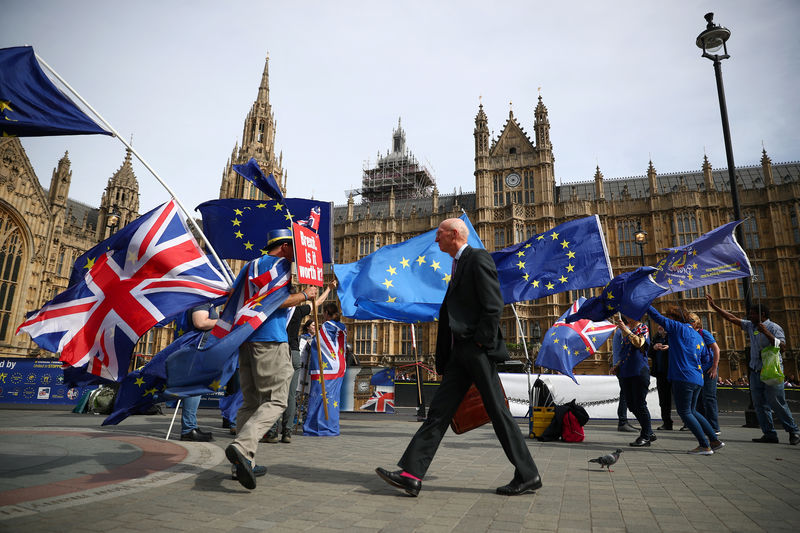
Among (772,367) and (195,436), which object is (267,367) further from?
(772,367)

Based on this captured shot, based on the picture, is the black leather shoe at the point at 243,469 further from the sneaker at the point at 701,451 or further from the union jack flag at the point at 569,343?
the union jack flag at the point at 569,343

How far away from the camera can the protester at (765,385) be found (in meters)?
6.91

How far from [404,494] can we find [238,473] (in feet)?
3.88

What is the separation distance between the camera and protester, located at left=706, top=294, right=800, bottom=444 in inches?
272

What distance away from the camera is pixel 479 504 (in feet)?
10.3

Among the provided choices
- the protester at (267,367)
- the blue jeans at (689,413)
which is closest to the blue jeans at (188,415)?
the protester at (267,367)

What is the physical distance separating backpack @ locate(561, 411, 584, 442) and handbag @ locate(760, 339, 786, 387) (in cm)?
281

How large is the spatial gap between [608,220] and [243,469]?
36.4 m

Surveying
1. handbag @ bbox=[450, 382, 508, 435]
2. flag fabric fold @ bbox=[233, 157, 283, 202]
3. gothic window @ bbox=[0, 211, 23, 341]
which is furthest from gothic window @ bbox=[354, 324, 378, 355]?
handbag @ bbox=[450, 382, 508, 435]

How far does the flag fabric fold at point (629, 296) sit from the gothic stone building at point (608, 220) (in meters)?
22.3

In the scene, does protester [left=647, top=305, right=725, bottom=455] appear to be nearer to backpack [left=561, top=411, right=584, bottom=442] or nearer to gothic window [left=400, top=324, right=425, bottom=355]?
backpack [left=561, top=411, right=584, bottom=442]

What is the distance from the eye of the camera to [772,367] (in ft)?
22.9

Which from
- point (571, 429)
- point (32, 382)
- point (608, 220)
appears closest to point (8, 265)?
point (32, 382)

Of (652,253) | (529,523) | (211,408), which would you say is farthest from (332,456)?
(652,253)
